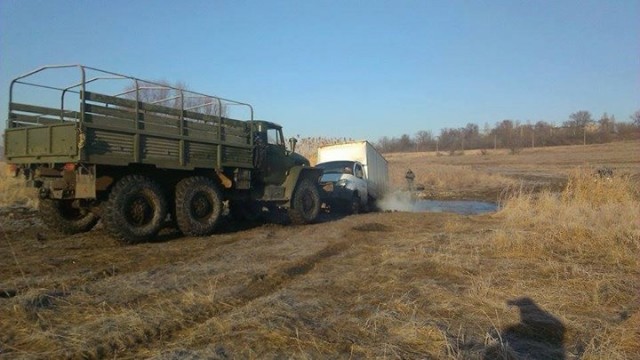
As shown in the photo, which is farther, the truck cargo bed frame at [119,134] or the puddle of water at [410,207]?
the puddle of water at [410,207]

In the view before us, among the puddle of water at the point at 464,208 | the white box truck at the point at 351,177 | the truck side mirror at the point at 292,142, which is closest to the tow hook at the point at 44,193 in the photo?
the truck side mirror at the point at 292,142

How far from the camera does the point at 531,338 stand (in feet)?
13.1


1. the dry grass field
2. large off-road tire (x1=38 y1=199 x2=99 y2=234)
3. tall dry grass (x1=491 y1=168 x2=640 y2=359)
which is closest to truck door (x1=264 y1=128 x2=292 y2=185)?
the dry grass field

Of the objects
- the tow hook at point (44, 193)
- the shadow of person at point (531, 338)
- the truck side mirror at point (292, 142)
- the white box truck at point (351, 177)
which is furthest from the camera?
the white box truck at point (351, 177)

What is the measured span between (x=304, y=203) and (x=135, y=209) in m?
4.96

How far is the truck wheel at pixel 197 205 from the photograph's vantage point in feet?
30.2

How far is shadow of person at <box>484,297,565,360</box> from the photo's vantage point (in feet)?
11.6

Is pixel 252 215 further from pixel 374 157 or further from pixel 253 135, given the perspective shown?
pixel 374 157

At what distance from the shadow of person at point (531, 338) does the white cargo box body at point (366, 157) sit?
1231 centimetres

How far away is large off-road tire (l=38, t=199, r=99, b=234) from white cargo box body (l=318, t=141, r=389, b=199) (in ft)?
31.7

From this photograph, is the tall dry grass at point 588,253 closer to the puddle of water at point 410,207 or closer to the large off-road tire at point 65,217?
the puddle of water at point 410,207

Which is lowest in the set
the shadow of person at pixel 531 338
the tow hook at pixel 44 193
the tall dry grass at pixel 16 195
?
the shadow of person at pixel 531 338

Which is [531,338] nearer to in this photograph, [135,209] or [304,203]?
[135,209]

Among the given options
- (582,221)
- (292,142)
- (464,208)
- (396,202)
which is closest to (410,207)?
(396,202)
